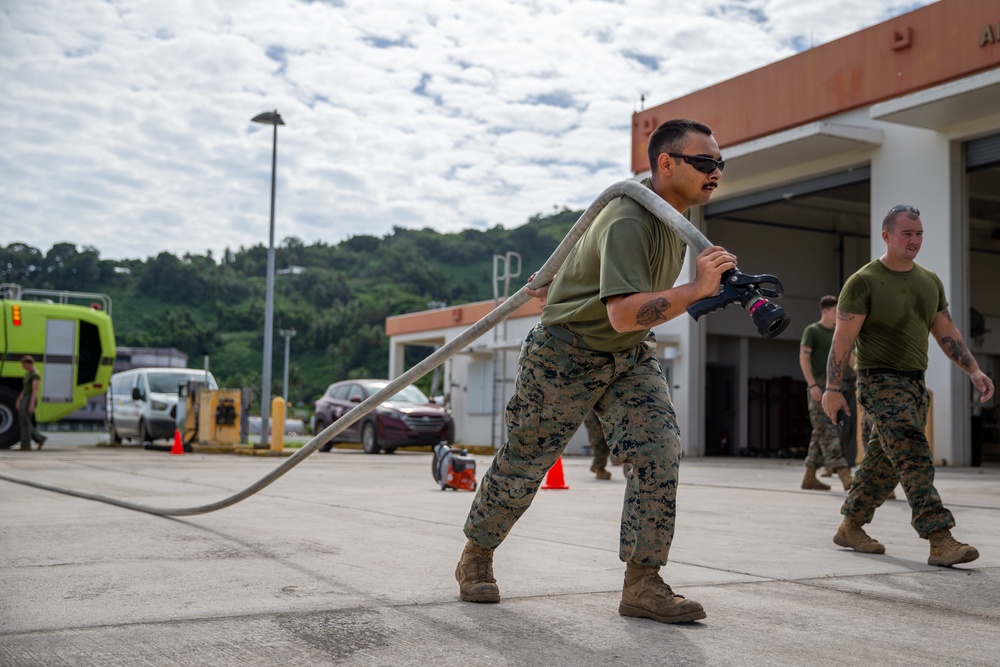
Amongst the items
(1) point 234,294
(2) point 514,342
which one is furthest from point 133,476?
(1) point 234,294

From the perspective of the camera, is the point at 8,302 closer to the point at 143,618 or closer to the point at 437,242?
the point at 143,618

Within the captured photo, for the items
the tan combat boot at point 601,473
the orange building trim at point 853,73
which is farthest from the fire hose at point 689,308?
the orange building trim at point 853,73

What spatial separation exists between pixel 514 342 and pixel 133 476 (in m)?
13.5

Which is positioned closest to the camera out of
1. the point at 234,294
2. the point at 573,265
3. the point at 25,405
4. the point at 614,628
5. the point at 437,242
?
the point at 614,628

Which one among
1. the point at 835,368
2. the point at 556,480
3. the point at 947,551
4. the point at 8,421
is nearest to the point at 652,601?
the point at 947,551

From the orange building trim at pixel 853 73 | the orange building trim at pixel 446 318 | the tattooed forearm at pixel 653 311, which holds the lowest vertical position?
the tattooed forearm at pixel 653 311

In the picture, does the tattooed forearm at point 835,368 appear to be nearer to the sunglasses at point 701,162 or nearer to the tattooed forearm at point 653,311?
the sunglasses at point 701,162

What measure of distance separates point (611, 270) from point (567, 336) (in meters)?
0.41

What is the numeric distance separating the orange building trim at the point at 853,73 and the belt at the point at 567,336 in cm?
1371

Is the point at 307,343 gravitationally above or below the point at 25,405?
above

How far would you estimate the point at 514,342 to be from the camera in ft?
79.4

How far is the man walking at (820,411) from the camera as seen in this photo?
975cm

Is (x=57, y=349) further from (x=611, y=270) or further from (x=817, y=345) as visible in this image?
(x=611, y=270)

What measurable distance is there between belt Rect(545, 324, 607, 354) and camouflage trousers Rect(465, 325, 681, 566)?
19mm
